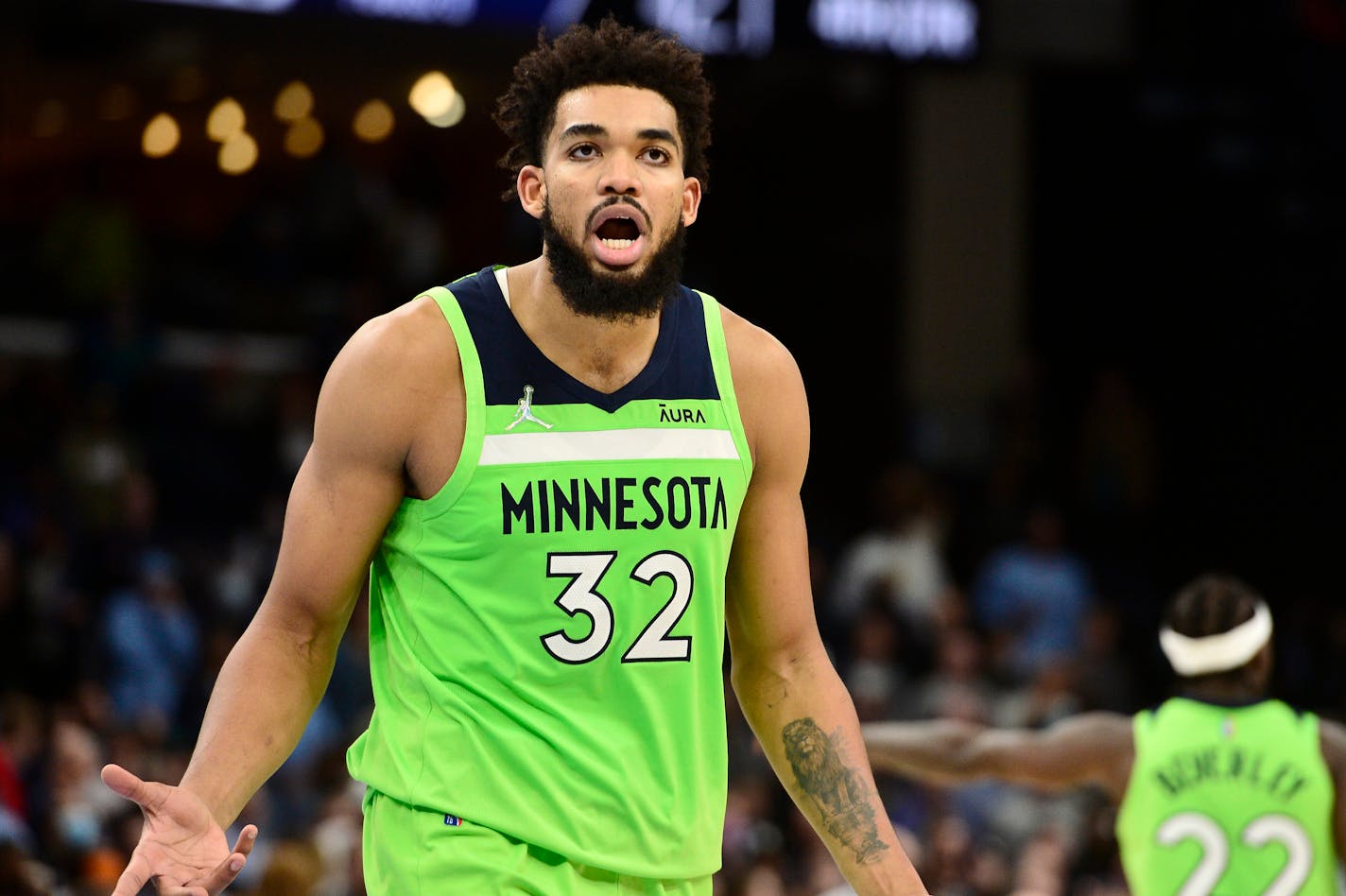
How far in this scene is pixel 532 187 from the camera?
3.73 metres

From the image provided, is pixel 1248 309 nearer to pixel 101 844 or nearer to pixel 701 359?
pixel 101 844

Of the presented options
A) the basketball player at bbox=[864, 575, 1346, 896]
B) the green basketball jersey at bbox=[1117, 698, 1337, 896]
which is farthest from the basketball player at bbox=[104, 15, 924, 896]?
the green basketball jersey at bbox=[1117, 698, 1337, 896]

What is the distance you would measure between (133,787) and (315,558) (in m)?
0.54

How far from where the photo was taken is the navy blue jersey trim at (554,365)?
11.9 ft

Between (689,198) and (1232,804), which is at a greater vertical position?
(689,198)

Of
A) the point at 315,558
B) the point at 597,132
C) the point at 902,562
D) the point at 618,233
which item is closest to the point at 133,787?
the point at 315,558

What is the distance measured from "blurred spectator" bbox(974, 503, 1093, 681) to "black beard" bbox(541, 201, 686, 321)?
29.6ft

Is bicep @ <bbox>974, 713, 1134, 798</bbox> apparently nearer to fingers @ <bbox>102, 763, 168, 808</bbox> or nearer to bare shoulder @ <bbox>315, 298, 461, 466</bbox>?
bare shoulder @ <bbox>315, 298, 461, 466</bbox>

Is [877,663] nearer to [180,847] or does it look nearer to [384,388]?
[384,388]

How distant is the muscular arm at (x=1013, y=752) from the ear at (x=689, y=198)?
7.44 feet

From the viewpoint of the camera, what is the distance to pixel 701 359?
3.78 metres

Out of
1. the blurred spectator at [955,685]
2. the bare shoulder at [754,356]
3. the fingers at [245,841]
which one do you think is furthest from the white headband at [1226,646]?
the blurred spectator at [955,685]

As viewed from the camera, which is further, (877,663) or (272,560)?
(877,663)

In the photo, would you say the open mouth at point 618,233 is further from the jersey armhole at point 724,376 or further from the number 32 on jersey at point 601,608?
the number 32 on jersey at point 601,608
